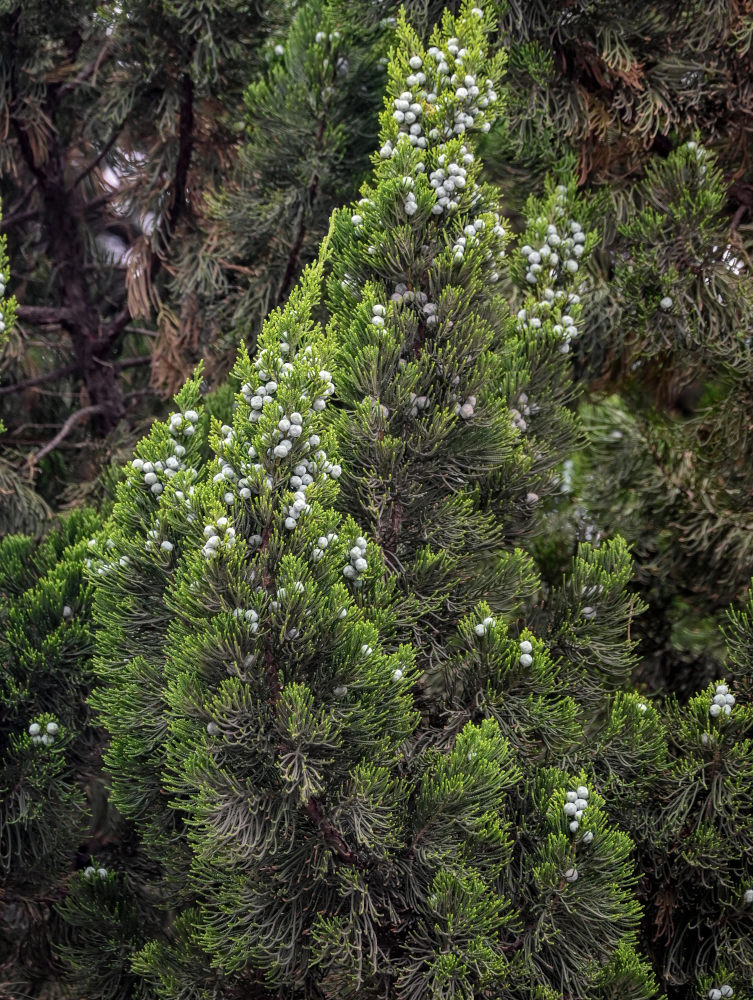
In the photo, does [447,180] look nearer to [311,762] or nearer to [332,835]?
[311,762]

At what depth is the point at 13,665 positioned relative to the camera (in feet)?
13.1

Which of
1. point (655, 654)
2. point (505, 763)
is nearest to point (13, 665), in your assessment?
point (505, 763)

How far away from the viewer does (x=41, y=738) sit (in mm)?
3885

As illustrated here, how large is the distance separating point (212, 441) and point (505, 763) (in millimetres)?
1372

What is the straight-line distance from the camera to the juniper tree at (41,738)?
3896 mm

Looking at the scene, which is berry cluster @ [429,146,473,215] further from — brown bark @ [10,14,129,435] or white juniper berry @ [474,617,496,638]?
brown bark @ [10,14,129,435]

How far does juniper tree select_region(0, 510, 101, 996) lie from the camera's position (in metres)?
3.90

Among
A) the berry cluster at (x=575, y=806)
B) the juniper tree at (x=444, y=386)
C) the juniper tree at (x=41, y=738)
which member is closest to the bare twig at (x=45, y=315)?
the juniper tree at (x=41, y=738)

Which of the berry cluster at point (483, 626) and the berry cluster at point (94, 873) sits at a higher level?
the berry cluster at point (483, 626)

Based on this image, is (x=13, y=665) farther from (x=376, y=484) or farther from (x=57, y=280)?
(x=57, y=280)

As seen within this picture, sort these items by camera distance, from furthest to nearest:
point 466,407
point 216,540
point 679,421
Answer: point 679,421
point 466,407
point 216,540

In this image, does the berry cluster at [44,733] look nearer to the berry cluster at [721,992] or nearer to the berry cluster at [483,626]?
the berry cluster at [483,626]

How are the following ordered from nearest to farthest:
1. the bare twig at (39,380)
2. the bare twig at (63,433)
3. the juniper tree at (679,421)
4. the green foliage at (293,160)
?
the juniper tree at (679,421), the green foliage at (293,160), the bare twig at (63,433), the bare twig at (39,380)

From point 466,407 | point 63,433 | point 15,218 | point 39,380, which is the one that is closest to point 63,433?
point 63,433
